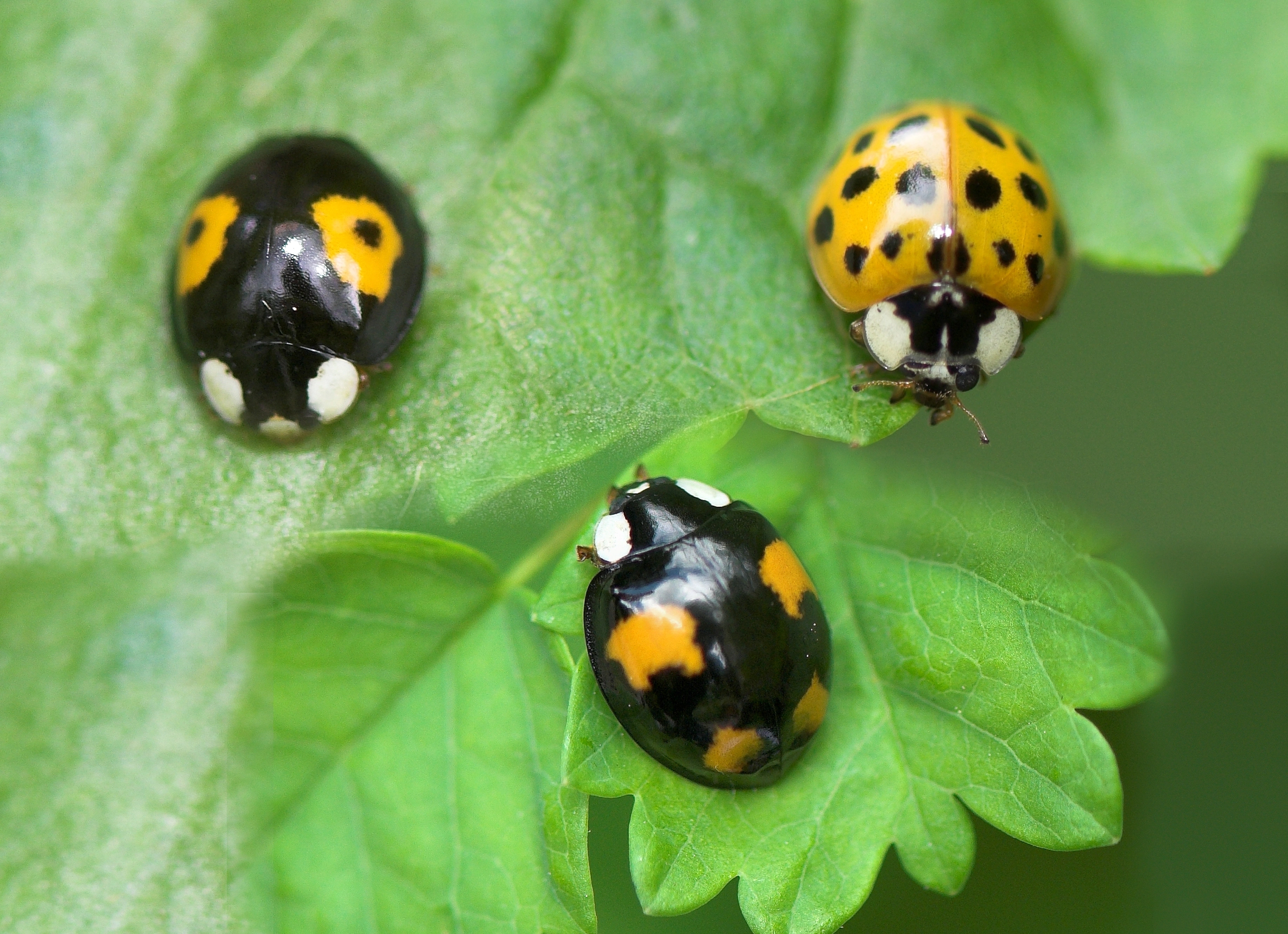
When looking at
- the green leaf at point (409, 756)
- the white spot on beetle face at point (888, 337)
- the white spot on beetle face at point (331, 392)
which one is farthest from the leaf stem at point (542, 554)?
the white spot on beetle face at point (888, 337)

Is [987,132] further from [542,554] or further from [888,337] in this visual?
[542,554]

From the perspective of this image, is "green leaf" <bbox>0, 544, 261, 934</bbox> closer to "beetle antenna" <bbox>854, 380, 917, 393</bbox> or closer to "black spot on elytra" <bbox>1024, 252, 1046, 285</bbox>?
"beetle antenna" <bbox>854, 380, 917, 393</bbox>

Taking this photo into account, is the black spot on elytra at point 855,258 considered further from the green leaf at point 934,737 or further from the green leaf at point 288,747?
the green leaf at point 288,747

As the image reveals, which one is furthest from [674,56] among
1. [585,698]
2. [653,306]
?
[585,698]

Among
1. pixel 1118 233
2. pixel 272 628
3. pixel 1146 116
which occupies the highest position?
pixel 1146 116

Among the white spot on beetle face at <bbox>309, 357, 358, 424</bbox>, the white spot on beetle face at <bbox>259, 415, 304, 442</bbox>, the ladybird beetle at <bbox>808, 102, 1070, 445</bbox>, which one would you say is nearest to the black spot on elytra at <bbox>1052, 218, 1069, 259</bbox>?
the ladybird beetle at <bbox>808, 102, 1070, 445</bbox>

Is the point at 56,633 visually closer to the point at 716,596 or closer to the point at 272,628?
the point at 272,628

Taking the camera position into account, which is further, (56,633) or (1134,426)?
(56,633)
